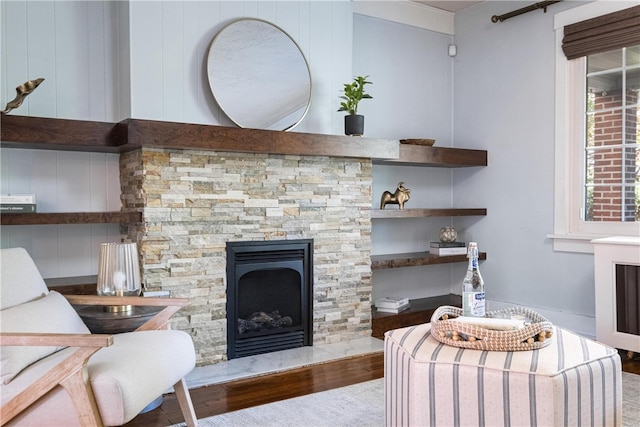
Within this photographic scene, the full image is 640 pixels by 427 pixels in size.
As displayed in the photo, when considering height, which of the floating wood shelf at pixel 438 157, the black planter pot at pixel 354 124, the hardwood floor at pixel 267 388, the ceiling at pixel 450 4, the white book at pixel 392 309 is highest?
the ceiling at pixel 450 4

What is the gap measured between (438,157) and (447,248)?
774 mm

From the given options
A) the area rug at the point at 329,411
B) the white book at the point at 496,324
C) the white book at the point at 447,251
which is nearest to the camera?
the white book at the point at 496,324

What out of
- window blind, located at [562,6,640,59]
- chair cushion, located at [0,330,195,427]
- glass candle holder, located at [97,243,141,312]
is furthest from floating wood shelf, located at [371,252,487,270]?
chair cushion, located at [0,330,195,427]

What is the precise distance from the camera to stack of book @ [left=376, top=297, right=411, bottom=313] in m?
4.29

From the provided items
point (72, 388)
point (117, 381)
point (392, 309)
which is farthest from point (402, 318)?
point (72, 388)

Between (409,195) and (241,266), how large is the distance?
68.2 inches

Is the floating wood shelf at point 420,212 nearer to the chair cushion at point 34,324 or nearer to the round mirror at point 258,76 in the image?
the round mirror at point 258,76

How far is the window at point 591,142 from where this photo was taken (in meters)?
3.87

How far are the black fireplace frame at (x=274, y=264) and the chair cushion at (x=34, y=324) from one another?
123 centimetres

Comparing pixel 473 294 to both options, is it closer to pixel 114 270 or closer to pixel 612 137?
pixel 114 270

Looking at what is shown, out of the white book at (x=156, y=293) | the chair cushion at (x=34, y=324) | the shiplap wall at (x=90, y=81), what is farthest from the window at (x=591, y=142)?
the chair cushion at (x=34, y=324)

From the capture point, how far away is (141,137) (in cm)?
299

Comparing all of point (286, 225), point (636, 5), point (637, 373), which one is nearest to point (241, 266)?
point (286, 225)

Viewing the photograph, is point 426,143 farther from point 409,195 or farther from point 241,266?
point 241,266
